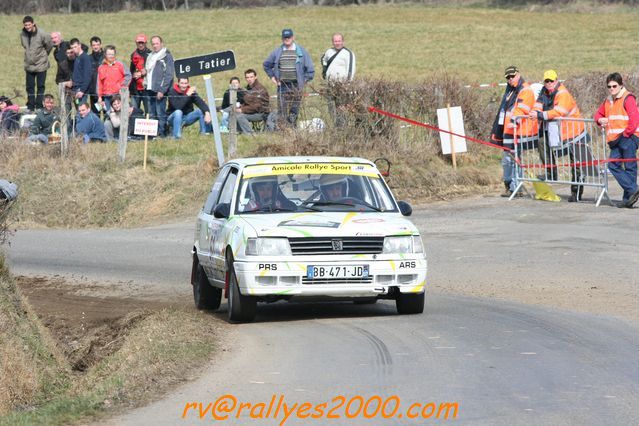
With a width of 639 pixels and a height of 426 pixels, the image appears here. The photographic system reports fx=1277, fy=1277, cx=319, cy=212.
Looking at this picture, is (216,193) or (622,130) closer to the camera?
(216,193)

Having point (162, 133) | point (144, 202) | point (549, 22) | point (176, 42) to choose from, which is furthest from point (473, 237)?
point (549, 22)

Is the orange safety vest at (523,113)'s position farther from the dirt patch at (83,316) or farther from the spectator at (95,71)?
the spectator at (95,71)

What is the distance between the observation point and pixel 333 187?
43.1ft

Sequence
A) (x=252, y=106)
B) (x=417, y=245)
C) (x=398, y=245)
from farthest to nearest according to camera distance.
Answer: (x=252, y=106) → (x=417, y=245) → (x=398, y=245)

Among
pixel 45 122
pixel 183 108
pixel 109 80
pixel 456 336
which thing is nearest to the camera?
pixel 456 336

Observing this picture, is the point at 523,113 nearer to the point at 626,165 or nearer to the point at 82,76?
the point at 626,165

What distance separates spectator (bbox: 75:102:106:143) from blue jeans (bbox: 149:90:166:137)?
1.19m

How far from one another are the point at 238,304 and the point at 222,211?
1177 millimetres

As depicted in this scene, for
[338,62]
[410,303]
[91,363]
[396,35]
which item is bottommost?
[91,363]

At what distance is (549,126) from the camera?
21.4 meters

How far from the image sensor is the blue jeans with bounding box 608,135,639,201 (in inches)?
805

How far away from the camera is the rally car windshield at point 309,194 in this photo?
1288 cm

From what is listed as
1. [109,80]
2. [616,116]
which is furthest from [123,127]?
[616,116]

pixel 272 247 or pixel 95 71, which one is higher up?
pixel 95 71
